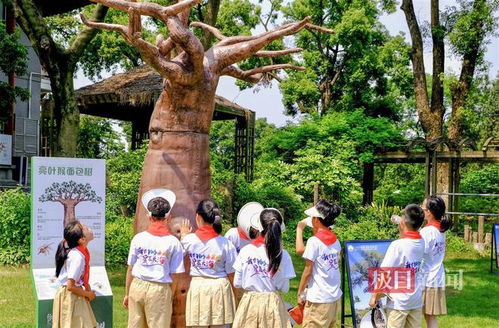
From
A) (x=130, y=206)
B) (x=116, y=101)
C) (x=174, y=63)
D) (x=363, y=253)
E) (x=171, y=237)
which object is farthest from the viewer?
(x=116, y=101)

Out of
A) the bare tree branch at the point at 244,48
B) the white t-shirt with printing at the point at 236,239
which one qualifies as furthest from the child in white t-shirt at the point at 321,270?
the bare tree branch at the point at 244,48

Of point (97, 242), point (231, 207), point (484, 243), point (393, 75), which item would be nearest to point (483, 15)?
point (393, 75)

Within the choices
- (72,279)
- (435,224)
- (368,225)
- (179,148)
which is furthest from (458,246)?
(72,279)

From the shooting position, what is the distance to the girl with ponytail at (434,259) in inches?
241

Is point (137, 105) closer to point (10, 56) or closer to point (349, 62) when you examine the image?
point (10, 56)

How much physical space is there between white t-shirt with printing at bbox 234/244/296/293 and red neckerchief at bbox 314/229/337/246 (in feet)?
1.35

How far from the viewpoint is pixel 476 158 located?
57.8ft

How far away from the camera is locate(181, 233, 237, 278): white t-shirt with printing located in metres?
5.14

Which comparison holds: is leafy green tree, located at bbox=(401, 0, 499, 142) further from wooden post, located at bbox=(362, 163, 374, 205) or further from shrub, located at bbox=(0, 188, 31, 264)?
shrub, located at bbox=(0, 188, 31, 264)

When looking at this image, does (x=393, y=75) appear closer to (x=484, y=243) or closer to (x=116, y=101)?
(x=484, y=243)

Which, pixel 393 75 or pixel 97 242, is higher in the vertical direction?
pixel 393 75

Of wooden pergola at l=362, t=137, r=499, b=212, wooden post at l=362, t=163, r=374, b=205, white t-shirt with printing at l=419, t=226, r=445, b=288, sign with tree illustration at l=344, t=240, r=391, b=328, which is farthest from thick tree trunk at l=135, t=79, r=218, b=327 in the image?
wooden post at l=362, t=163, r=374, b=205

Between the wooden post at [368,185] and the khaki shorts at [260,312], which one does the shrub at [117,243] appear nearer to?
the khaki shorts at [260,312]

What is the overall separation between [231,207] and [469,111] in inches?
352
